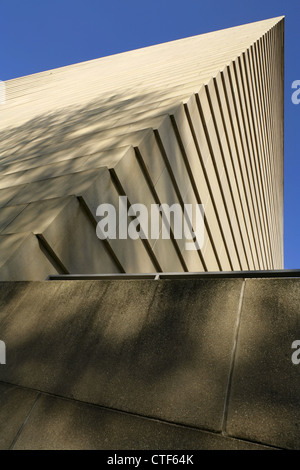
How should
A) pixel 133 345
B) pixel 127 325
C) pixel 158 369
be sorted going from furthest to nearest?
pixel 127 325 → pixel 133 345 → pixel 158 369

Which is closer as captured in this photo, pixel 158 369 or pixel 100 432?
pixel 100 432

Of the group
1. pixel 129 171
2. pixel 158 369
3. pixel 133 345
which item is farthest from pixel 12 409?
pixel 129 171

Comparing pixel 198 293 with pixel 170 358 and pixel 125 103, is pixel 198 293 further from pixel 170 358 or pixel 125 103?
pixel 125 103

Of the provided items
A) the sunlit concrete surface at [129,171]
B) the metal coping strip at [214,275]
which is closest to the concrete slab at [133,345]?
the metal coping strip at [214,275]

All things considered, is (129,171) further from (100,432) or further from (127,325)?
(100,432)

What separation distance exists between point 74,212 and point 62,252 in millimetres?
489

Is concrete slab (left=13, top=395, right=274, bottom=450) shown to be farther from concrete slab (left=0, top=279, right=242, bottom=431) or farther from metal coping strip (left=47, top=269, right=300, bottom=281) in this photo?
metal coping strip (left=47, top=269, right=300, bottom=281)

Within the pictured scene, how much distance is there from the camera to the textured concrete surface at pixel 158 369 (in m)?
1.80

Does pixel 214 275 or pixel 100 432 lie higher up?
pixel 100 432

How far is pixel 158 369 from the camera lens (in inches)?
84.0

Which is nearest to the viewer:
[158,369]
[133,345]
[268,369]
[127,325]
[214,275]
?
[268,369]

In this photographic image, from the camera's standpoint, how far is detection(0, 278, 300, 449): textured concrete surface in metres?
1.80

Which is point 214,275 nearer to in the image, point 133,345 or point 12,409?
point 133,345

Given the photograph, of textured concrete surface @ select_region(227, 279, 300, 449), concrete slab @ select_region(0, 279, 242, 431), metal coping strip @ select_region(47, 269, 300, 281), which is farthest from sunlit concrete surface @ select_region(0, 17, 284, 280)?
textured concrete surface @ select_region(227, 279, 300, 449)
